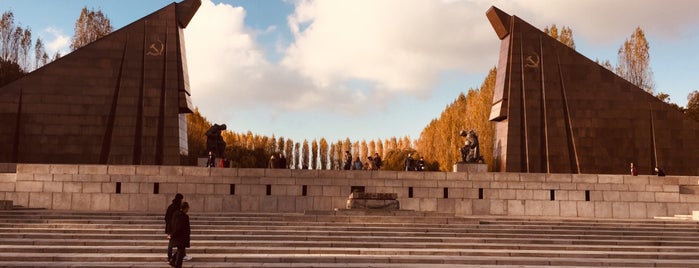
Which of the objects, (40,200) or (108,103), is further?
(108,103)

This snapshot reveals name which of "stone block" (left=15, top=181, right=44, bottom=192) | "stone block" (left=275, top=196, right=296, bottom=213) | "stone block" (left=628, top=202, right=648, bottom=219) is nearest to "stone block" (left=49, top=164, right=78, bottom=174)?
"stone block" (left=15, top=181, right=44, bottom=192)

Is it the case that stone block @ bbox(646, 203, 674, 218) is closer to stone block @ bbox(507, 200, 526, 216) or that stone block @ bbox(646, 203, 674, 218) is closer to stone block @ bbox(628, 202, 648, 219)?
stone block @ bbox(628, 202, 648, 219)

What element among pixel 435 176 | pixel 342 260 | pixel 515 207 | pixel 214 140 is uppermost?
pixel 214 140

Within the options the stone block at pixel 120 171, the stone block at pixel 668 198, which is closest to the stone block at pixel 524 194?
the stone block at pixel 668 198

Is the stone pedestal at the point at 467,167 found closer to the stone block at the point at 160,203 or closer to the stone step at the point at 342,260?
the stone block at the point at 160,203

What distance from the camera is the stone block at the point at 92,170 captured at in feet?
68.5

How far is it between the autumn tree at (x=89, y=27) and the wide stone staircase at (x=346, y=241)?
29.3 metres

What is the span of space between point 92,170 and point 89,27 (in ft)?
86.6

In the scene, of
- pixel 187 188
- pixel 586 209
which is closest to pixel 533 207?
pixel 586 209

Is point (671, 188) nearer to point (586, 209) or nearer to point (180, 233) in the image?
point (586, 209)

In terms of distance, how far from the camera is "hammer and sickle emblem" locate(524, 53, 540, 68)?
88.2ft

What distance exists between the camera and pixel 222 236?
13.4 m

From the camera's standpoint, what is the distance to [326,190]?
21.5 m

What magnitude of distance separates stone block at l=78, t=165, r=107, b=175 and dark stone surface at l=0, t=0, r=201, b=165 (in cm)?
344
